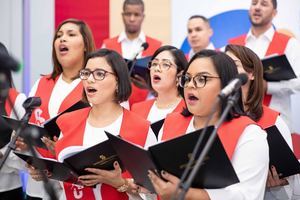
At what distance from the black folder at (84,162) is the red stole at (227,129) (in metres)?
0.31

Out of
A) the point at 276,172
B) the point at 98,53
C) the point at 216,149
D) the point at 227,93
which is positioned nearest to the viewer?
the point at 227,93

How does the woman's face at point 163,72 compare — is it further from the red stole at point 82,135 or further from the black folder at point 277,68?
the red stole at point 82,135

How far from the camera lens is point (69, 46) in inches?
→ 160

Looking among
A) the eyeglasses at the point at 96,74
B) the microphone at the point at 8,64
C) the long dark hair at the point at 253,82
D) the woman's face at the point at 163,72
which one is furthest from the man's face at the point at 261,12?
the microphone at the point at 8,64

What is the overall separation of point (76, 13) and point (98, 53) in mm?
3410

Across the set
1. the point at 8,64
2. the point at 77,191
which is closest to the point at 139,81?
the point at 77,191

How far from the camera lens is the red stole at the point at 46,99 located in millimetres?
3839

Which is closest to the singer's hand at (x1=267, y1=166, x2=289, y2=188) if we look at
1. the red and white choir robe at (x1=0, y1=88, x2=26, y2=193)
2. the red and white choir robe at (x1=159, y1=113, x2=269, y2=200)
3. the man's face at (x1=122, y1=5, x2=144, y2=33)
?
the red and white choir robe at (x1=159, y1=113, x2=269, y2=200)

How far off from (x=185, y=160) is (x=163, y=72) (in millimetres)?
1859

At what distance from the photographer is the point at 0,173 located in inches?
150

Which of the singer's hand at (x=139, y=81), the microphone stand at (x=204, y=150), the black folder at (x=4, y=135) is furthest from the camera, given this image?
the singer's hand at (x=139, y=81)

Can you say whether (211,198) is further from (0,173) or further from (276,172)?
(0,173)

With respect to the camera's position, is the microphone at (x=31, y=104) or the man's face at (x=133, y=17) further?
the man's face at (x=133, y=17)

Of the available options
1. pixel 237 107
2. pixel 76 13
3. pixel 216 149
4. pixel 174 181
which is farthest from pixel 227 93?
pixel 76 13
